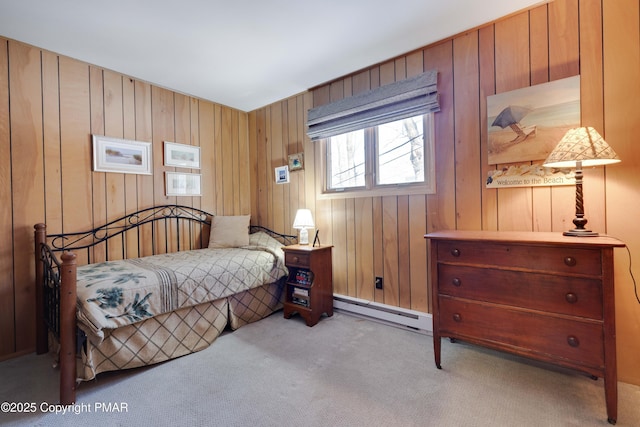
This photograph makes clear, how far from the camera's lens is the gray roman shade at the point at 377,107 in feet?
7.20

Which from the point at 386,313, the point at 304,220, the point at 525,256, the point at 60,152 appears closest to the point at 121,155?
the point at 60,152

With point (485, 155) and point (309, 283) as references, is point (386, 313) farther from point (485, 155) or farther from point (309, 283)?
point (485, 155)

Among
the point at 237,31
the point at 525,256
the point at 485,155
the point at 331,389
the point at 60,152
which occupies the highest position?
the point at 237,31

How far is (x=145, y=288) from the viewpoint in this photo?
1.85 metres

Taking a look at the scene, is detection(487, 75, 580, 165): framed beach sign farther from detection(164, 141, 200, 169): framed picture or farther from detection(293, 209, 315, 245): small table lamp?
detection(164, 141, 200, 169): framed picture

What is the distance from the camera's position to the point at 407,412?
140 cm

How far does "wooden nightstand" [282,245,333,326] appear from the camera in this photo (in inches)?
98.5

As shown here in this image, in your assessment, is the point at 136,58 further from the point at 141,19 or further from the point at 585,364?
the point at 585,364

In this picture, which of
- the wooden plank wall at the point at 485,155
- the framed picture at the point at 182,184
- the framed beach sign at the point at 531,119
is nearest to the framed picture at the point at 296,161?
the wooden plank wall at the point at 485,155

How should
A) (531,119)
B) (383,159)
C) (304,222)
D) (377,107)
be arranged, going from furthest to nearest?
(304,222) < (383,159) < (377,107) < (531,119)

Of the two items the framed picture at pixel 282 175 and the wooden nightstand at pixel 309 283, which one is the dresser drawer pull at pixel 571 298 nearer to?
the wooden nightstand at pixel 309 283

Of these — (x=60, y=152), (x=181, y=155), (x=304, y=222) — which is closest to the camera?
(x=60, y=152)

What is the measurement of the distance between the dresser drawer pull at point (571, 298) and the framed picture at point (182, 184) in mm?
3264

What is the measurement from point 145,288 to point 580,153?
2631 millimetres
